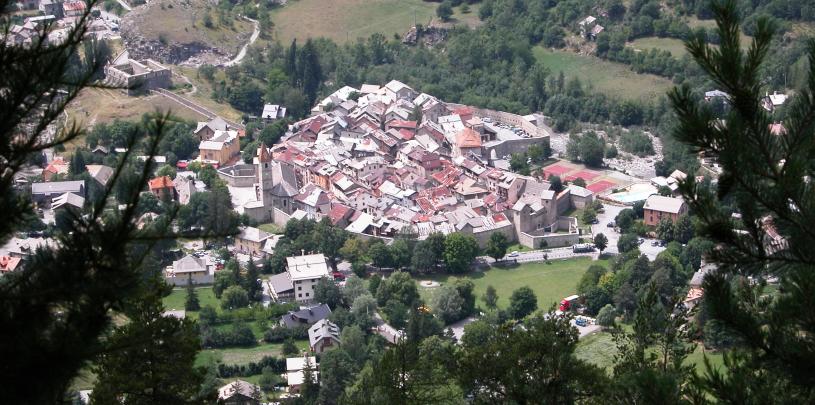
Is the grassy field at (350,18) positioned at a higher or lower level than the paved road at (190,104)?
lower

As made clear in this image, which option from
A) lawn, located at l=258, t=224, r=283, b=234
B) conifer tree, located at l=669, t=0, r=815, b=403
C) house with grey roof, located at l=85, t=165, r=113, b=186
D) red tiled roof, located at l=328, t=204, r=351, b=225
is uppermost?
conifer tree, located at l=669, t=0, r=815, b=403

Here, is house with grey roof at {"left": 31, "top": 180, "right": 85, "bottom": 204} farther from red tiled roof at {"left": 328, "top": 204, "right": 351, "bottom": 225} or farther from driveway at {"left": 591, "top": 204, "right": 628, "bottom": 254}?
driveway at {"left": 591, "top": 204, "right": 628, "bottom": 254}

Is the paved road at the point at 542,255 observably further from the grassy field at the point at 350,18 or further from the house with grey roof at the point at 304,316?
the grassy field at the point at 350,18

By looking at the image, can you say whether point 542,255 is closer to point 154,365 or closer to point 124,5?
point 154,365

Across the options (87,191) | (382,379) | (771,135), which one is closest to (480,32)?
(87,191)

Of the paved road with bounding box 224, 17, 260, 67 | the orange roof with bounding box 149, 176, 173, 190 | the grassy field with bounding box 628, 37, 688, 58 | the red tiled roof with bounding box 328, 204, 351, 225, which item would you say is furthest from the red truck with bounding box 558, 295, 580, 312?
the paved road with bounding box 224, 17, 260, 67

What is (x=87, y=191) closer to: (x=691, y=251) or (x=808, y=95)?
(x=691, y=251)

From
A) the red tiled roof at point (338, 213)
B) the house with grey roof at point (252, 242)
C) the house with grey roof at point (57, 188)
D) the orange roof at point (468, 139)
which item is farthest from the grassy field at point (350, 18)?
the house with grey roof at point (252, 242)
